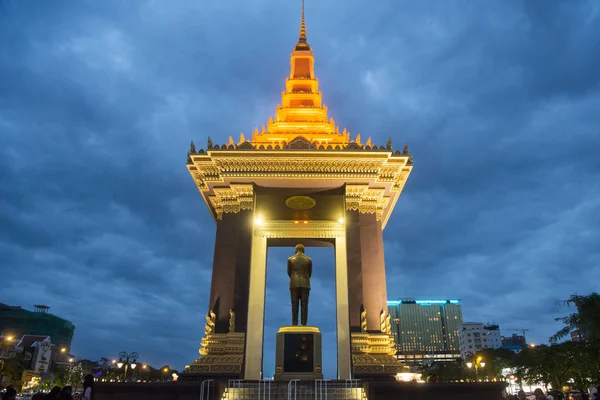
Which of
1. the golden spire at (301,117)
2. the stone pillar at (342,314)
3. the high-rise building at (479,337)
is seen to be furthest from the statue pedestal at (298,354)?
the high-rise building at (479,337)

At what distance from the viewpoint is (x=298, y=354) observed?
63.5ft

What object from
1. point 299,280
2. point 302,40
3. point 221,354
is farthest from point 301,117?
point 221,354

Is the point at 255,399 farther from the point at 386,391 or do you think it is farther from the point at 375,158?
the point at 375,158

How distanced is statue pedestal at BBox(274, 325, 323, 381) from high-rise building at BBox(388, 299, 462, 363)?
163112 mm

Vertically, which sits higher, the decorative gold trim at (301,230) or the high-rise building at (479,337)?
the high-rise building at (479,337)

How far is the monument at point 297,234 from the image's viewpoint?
20234 millimetres

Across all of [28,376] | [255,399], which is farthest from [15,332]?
[255,399]

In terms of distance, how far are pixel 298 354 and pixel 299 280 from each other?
4.36 m

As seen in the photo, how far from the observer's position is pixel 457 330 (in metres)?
176

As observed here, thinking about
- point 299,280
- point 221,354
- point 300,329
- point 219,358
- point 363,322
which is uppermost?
point 299,280

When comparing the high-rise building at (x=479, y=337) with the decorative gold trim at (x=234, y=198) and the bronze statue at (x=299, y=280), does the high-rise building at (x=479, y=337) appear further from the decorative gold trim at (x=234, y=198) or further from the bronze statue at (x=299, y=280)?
the decorative gold trim at (x=234, y=198)

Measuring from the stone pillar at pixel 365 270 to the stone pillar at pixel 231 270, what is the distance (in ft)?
15.7

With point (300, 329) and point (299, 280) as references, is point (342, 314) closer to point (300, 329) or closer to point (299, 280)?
point (299, 280)

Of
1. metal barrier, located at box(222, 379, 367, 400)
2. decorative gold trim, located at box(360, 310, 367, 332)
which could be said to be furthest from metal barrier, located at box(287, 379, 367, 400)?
decorative gold trim, located at box(360, 310, 367, 332)
